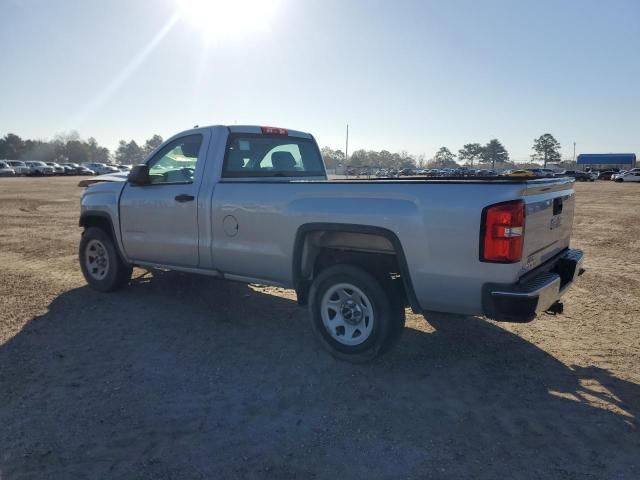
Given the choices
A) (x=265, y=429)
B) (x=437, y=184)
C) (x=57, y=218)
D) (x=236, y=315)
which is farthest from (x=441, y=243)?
(x=57, y=218)

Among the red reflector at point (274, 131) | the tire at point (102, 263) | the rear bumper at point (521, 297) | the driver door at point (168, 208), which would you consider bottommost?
the tire at point (102, 263)

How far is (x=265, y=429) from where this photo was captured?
10.4 feet

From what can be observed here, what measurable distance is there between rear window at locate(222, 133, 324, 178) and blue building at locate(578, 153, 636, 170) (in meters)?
94.8

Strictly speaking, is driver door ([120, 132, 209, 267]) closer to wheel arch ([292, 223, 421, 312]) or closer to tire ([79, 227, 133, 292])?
tire ([79, 227, 133, 292])

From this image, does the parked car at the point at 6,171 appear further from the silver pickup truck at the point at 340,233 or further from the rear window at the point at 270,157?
the rear window at the point at 270,157

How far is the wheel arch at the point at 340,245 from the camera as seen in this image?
377 centimetres

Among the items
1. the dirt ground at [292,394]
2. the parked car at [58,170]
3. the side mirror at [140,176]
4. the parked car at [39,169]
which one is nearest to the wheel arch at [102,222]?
the dirt ground at [292,394]

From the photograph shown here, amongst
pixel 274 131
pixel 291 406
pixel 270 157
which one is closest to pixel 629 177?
pixel 274 131

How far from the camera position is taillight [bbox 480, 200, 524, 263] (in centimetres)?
328

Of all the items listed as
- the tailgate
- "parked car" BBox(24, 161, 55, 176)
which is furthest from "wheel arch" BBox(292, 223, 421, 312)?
"parked car" BBox(24, 161, 55, 176)

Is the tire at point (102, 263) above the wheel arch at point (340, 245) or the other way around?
the other way around

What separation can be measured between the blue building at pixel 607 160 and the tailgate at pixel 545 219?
312ft

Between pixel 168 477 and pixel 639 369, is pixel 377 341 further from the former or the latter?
pixel 639 369

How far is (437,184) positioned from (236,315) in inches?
115
